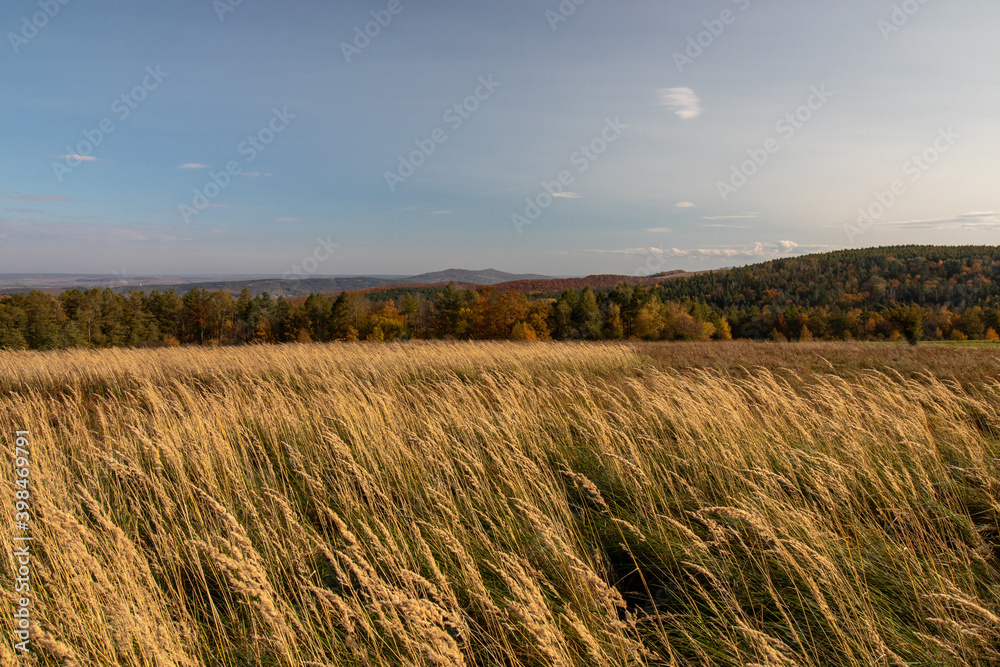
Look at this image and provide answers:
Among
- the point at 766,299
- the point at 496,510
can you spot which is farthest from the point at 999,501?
the point at 766,299

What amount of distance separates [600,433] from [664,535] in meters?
1.46

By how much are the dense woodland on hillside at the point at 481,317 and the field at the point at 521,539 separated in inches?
1403

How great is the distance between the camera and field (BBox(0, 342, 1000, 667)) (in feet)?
Result: 6.20

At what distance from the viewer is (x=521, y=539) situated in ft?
9.85

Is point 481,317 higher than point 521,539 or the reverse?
higher

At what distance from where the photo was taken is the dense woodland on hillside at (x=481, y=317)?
169 ft

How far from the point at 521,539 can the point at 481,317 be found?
176ft

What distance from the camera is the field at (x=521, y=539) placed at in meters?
1.89

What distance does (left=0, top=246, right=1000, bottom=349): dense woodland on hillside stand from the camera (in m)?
51.6

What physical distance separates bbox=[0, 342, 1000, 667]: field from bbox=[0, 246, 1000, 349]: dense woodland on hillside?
3565cm

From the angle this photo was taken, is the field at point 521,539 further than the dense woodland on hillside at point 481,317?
No

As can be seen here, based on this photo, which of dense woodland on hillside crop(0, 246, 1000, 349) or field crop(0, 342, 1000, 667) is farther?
dense woodland on hillside crop(0, 246, 1000, 349)

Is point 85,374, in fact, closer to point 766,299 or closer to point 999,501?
point 999,501

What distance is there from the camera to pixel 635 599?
9.07 ft
